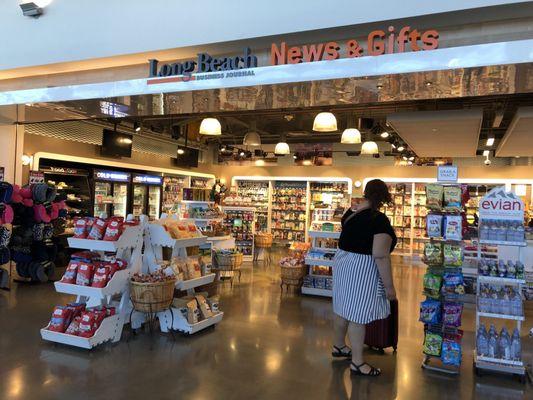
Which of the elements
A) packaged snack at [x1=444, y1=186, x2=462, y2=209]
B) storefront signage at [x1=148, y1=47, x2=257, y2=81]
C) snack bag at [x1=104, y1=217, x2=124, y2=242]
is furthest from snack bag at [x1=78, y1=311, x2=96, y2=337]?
packaged snack at [x1=444, y1=186, x2=462, y2=209]

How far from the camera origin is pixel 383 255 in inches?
146

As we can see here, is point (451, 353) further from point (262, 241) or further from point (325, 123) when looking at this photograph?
point (262, 241)

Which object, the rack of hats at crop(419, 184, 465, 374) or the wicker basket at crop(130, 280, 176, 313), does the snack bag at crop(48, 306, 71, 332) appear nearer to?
the wicker basket at crop(130, 280, 176, 313)

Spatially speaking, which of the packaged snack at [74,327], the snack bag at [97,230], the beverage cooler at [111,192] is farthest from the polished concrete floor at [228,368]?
the beverage cooler at [111,192]

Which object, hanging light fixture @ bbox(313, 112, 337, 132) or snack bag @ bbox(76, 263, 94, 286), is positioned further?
hanging light fixture @ bbox(313, 112, 337, 132)

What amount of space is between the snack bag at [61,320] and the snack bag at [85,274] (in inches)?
12.4

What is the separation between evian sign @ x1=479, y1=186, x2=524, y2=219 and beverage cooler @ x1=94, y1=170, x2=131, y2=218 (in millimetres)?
8405

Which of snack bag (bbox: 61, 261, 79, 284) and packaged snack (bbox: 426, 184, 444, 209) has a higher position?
Result: packaged snack (bbox: 426, 184, 444, 209)

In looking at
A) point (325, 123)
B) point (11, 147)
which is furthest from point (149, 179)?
point (325, 123)

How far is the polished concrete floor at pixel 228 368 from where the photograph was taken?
11.7 feet

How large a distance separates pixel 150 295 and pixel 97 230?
36.6 inches

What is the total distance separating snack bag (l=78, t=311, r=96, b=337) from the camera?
14.4 ft

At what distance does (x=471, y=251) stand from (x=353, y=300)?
4505 millimetres

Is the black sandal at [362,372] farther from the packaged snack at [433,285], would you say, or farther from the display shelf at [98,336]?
the display shelf at [98,336]
